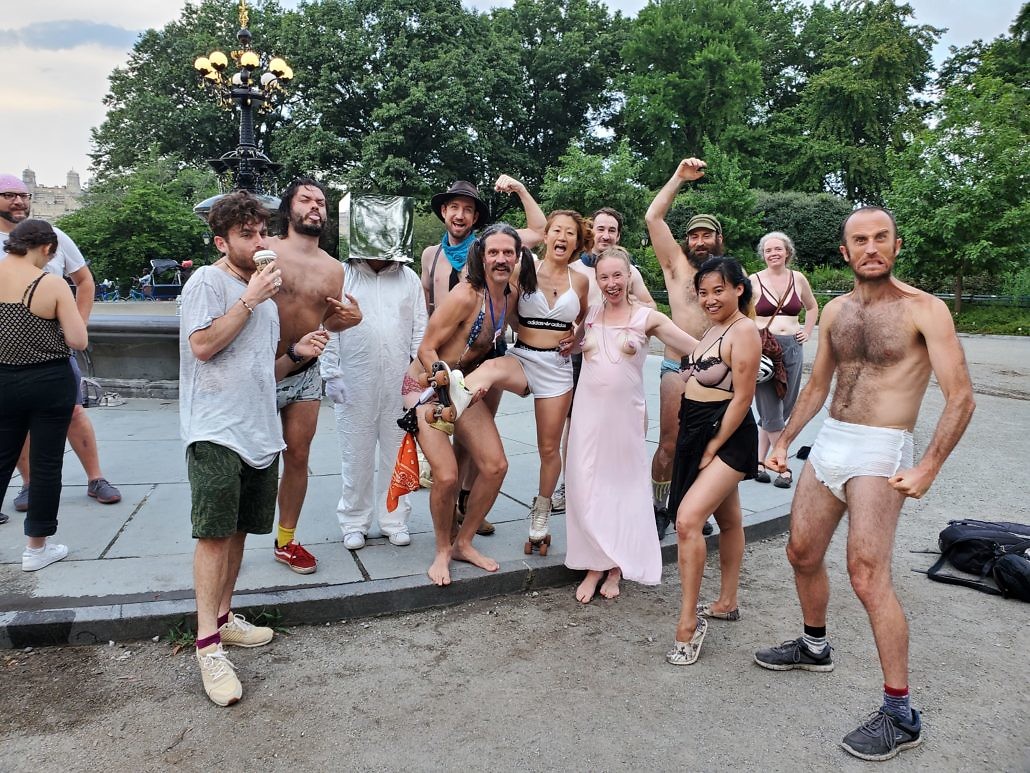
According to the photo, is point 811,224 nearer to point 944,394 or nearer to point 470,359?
point 470,359

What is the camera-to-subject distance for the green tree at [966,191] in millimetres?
20109

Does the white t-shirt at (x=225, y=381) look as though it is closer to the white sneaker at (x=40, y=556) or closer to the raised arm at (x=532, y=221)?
the white sneaker at (x=40, y=556)

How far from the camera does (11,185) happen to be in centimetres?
461

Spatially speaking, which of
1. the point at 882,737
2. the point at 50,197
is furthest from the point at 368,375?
the point at 50,197

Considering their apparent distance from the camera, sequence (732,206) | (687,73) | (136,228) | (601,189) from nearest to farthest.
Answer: (601,189) → (136,228) → (732,206) → (687,73)

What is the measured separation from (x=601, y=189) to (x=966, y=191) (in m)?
11.3

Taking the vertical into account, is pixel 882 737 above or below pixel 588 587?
above

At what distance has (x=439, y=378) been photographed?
12.7 ft

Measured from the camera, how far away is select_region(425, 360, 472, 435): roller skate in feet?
12.8

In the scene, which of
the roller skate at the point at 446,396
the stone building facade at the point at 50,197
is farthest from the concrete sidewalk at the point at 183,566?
the stone building facade at the point at 50,197

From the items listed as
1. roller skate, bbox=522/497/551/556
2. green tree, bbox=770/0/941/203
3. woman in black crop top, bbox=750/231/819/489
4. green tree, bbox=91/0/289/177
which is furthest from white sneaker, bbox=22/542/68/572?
green tree, bbox=770/0/941/203

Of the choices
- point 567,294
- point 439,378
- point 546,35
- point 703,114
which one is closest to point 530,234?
point 567,294

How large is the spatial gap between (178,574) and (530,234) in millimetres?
3292

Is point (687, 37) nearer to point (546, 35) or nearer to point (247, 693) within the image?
Answer: point (546, 35)
